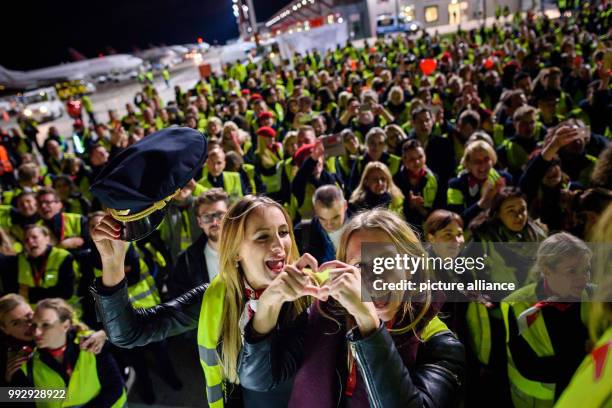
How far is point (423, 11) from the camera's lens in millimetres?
46000

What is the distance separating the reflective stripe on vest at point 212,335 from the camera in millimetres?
1792

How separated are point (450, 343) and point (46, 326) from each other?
261 cm

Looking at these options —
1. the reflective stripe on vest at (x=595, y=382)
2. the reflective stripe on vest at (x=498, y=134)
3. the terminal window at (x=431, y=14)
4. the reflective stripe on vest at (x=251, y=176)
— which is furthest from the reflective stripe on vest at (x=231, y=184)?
the terminal window at (x=431, y=14)

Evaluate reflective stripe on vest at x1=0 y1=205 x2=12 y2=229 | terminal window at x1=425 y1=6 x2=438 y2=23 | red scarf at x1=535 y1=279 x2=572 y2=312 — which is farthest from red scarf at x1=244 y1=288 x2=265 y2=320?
terminal window at x1=425 y1=6 x2=438 y2=23

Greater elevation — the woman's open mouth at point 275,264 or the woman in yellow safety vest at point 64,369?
the woman's open mouth at point 275,264

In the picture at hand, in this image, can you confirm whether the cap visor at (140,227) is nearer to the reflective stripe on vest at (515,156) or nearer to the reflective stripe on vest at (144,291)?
the reflective stripe on vest at (144,291)

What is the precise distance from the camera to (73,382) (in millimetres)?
2607

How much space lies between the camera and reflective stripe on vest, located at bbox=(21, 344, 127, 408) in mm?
2605

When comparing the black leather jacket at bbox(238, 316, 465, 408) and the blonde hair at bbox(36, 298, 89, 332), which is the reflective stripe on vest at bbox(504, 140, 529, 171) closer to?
the black leather jacket at bbox(238, 316, 465, 408)

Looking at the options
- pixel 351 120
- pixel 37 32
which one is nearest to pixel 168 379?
pixel 351 120

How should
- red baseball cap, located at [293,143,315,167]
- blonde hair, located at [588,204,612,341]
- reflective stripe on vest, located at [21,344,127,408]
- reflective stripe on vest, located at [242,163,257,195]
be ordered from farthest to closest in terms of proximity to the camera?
reflective stripe on vest, located at [242,163,257,195]
red baseball cap, located at [293,143,315,167]
reflective stripe on vest, located at [21,344,127,408]
blonde hair, located at [588,204,612,341]

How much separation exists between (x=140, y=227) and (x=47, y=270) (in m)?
2.83

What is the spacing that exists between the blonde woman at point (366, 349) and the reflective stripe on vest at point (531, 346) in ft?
3.16

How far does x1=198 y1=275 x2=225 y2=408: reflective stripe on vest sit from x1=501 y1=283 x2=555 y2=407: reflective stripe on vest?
1.59 meters
